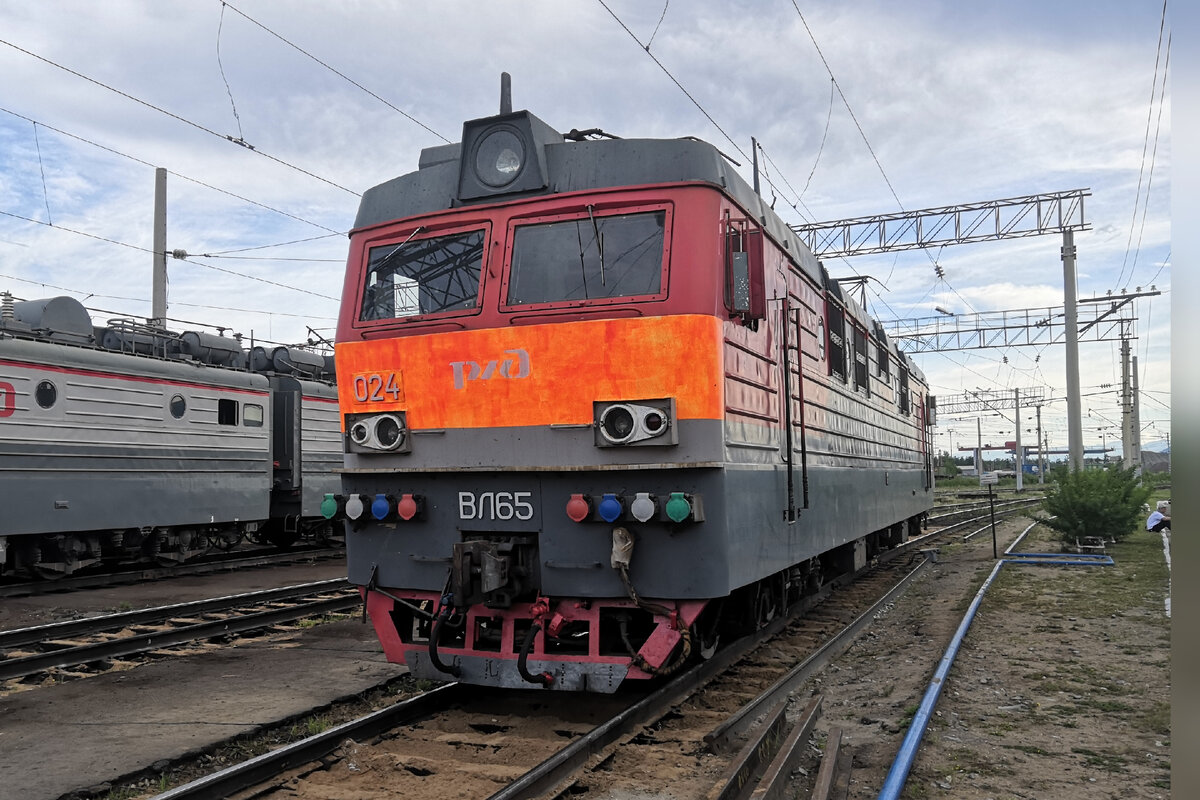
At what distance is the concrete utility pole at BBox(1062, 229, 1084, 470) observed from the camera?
2619 cm

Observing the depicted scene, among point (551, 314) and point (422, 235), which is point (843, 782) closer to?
point (551, 314)

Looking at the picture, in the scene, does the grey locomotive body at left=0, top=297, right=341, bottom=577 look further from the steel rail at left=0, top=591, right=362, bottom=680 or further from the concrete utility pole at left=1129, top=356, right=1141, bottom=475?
the concrete utility pole at left=1129, top=356, right=1141, bottom=475

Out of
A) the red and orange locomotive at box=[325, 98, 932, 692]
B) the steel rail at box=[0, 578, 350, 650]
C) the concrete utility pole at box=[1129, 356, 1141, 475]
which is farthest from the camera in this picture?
the concrete utility pole at box=[1129, 356, 1141, 475]

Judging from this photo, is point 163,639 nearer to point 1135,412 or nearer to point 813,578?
point 813,578

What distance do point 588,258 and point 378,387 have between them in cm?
173

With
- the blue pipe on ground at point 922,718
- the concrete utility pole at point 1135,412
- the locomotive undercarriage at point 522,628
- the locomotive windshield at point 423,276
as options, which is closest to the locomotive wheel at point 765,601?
the locomotive undercarriage at point 522,628

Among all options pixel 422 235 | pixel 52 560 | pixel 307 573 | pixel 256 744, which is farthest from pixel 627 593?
pixel 52 560

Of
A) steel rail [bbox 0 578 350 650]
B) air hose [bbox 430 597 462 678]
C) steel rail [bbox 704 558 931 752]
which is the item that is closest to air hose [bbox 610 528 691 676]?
steel rail [bbox 704 558 931 752]

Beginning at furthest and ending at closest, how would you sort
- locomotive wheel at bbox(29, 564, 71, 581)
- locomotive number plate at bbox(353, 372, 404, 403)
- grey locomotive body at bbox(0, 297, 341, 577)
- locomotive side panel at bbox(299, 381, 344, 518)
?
1. locomotive side panel at bbox(299, 381, 344, 518)
2. locomotive wheel at bbox(29, 564, 71, 581)
3. grey locomotive body at bbox(0, 297, 341, 577)
4. locomotive number plate at bbox(353, 372, 404, 403)

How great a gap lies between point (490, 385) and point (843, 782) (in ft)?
10.2

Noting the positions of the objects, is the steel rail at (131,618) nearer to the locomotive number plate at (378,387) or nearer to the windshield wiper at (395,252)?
the locomotive number plate at (378,387)

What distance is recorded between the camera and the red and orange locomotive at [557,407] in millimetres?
5637

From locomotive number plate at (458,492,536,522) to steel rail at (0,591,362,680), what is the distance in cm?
412

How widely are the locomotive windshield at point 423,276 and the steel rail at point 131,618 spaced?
16.6 ft
